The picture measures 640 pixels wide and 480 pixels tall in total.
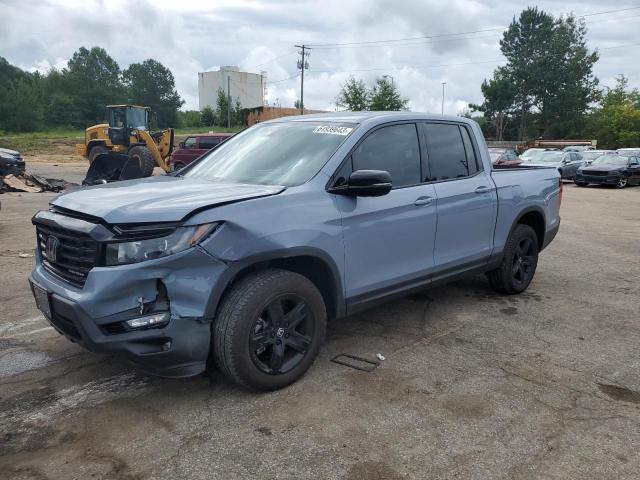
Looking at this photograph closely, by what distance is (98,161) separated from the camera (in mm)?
11133

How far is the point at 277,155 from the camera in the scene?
411 centimetres

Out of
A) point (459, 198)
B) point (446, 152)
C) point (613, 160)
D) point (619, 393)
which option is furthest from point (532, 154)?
point (619, 393)

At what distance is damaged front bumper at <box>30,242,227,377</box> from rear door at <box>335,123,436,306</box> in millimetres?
1073

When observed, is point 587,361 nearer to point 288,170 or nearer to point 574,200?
point 288,170

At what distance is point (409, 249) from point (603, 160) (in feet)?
73.7

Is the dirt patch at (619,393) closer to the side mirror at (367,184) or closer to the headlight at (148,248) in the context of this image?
the side mirror at (367,184)

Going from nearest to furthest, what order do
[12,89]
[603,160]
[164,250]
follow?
[164,250] < [603,160] < [12,89]

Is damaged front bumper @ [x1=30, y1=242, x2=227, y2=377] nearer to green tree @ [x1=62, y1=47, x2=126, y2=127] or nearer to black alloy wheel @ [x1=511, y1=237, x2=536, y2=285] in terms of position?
black alloy wheel @ [x1=511, y1=237, x2=536, y2=285]

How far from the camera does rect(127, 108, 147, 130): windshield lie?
24.7 metres

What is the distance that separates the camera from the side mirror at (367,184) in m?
3.55

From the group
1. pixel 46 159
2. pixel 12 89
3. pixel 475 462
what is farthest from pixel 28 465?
pixel 12 89

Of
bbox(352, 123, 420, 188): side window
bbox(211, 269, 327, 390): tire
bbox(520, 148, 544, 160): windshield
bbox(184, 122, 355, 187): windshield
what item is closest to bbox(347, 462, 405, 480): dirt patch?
bbox(211, 269, 327, 390): tire

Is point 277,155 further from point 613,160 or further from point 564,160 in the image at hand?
point 564,160

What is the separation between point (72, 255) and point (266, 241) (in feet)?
3.75
